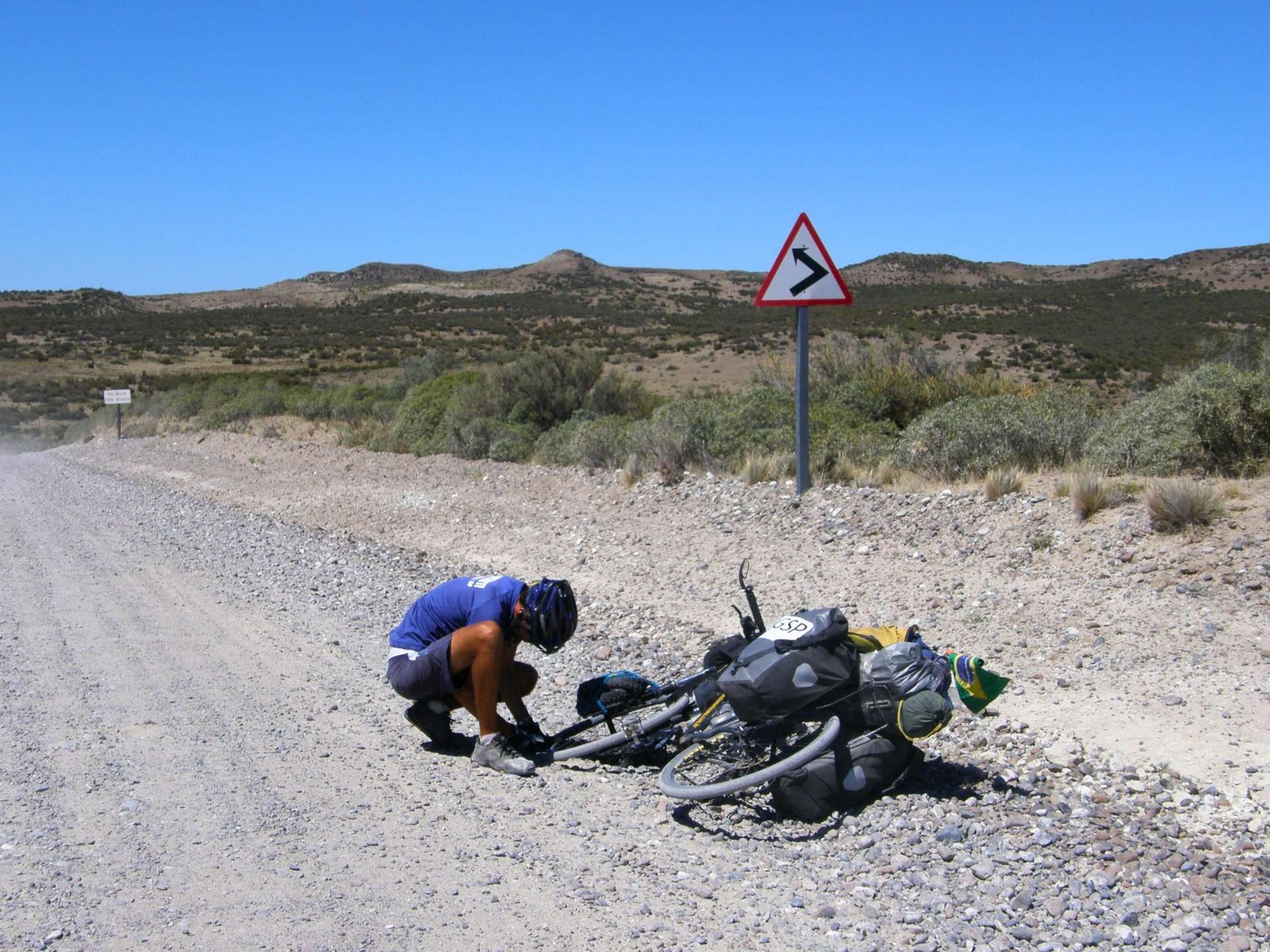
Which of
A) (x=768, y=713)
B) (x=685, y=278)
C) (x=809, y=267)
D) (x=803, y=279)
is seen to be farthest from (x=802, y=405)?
(x=685, y=278)

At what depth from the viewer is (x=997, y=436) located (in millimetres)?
10438

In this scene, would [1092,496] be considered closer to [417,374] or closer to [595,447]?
[595,447]

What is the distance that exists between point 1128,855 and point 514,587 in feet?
9.83

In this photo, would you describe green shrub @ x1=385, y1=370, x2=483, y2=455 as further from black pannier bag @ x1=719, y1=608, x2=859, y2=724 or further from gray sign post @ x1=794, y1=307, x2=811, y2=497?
black pannier bag @ x1=719, y1=608, x2=859, y2=724

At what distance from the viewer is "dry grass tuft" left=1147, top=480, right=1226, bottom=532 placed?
732cm

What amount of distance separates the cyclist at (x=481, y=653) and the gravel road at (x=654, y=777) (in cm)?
24

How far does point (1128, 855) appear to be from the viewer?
4207mm

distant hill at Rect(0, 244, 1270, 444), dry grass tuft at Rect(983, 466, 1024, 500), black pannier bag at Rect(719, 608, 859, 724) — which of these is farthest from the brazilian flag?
distant hill at Rect(0, 244, 1270, 444)

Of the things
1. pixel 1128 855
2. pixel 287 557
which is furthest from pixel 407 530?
pixel 1128 855

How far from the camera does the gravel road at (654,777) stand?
152 inches

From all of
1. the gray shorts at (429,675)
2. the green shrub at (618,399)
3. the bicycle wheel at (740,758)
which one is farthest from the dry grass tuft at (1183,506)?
the green shrub at (618,399)

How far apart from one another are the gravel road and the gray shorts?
0.32m

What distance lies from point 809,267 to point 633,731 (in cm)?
566

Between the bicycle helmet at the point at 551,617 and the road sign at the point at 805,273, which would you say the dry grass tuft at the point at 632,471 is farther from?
the bicycle helmet at the point at 551,617
